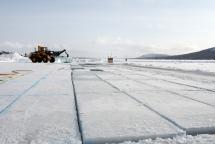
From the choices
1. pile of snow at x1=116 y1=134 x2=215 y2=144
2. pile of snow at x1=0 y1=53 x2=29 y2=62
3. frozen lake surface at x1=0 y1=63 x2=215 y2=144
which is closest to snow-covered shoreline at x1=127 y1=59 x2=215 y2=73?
frozen lake surface at x1=0 y1=63 x2=215 y2=144

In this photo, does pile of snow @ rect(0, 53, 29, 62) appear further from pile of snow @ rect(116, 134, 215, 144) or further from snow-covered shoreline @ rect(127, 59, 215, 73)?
pile of snow @ rect(116, 134, 215, 144)

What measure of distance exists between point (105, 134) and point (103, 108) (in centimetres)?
204

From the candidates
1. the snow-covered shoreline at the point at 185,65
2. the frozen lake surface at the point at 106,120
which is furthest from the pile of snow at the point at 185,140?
the snow-covered shoreline at the point at 185,65

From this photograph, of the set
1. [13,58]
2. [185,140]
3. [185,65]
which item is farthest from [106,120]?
[13,58]

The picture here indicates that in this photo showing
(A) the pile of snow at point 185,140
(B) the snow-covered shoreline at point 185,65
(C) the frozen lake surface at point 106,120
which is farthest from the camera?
(B) the snow-covered shoreline at point 185,65

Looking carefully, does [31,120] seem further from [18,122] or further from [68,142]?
[68,142]

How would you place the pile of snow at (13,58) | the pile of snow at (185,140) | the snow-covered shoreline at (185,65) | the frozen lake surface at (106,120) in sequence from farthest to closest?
the pile of snow at (13,58)
the snow-covered shoreline at (185,65)
the frozen lake surface at (106,120)
the pile of snow at (185,140)

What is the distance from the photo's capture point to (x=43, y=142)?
378cm

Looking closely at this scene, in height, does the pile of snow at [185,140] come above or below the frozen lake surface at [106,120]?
below

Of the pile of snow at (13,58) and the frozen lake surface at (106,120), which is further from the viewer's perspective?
the pile of snow at (13,58)

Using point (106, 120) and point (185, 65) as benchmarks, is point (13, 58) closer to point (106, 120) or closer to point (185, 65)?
point (185, 65)

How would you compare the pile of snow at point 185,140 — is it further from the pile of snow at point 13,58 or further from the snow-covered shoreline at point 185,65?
the pile of snow at point 13,58

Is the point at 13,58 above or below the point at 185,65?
above

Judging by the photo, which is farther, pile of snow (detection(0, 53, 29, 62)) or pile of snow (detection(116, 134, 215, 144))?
pile of snow (detection(0, 53, 29, 62))
